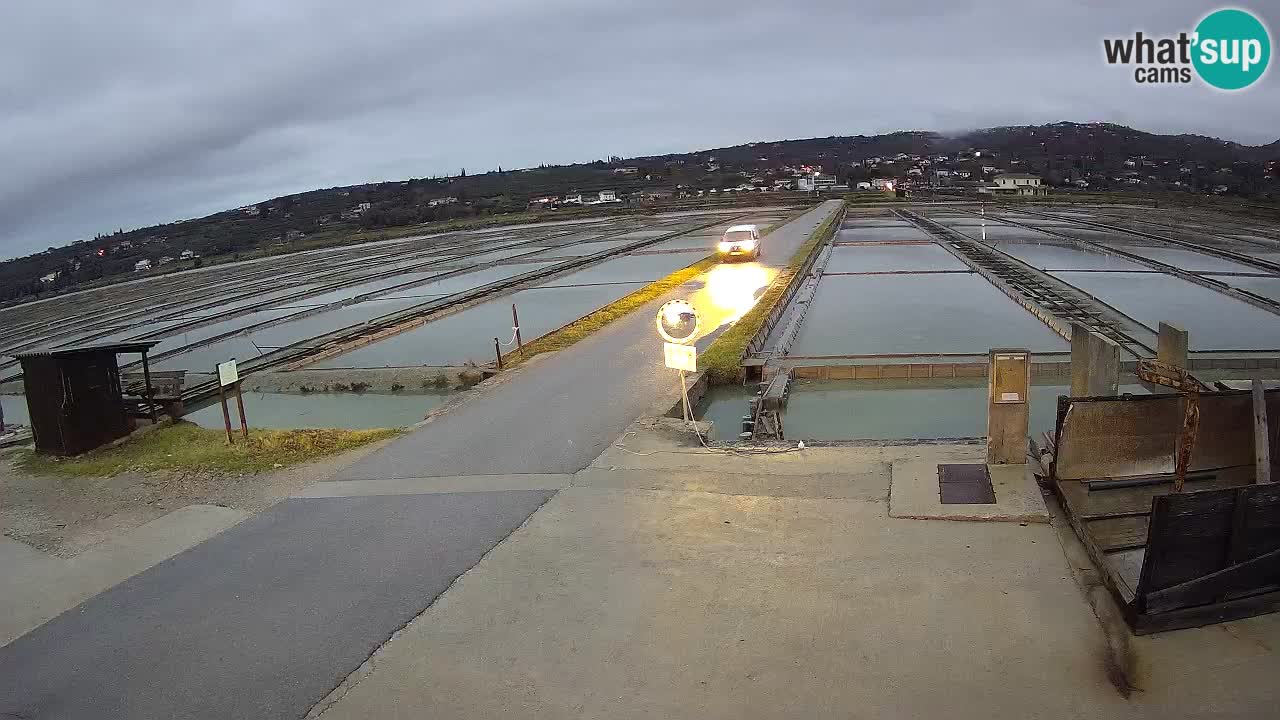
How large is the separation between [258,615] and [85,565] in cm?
248

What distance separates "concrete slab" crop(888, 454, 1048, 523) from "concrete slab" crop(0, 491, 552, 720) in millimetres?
3265

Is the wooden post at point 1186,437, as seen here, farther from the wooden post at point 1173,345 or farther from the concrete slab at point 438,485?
the concrete slab at point 438,485

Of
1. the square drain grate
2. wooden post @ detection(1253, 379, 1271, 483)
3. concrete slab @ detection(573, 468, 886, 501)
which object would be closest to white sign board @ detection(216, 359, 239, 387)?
concrete slab @ detection(573, 468, 886, 501)

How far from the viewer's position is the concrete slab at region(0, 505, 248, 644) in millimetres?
6055

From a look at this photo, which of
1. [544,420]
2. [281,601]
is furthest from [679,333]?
[281,601]

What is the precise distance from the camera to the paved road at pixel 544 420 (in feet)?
28.2

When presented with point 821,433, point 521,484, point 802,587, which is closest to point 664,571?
point 802,587

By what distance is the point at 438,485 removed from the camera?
7988mm

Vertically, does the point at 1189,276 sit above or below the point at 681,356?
below

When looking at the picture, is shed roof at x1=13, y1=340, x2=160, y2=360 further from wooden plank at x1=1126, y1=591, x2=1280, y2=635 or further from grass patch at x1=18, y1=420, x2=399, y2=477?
wooden plank at x1=1126, y1=591, x2=1280, y2=635

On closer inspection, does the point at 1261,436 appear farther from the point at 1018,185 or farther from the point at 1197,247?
the point at 1018,185

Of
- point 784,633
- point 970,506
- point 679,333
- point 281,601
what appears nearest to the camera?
point 784,633

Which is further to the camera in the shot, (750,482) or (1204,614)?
(750,482)

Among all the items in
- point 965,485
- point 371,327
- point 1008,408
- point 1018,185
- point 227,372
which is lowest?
point 965,485
